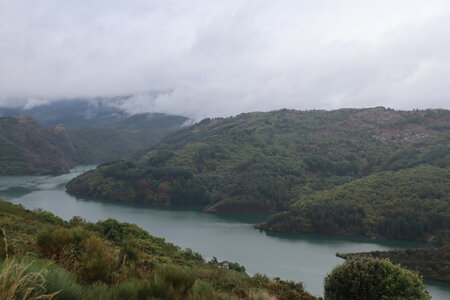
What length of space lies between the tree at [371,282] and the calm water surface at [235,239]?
2935 cm

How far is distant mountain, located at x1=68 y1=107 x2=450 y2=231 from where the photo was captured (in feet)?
380

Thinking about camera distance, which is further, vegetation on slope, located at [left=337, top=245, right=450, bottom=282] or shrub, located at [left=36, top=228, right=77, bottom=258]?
vegetation on slope, located at [left=337, top=245, right=450, bottom=282]

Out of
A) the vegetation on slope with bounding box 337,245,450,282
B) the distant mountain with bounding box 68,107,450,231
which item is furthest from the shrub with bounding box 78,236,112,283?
the distant mountain with bounding box 68,107,450,231

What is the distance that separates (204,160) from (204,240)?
78.4 meters

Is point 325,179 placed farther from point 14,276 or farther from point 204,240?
point 14,276

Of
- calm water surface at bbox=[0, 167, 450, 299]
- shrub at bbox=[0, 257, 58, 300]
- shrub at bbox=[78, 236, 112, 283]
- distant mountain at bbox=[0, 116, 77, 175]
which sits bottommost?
calm water surface at bbox=[0, 167, 450, 299]

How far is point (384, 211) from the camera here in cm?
8400

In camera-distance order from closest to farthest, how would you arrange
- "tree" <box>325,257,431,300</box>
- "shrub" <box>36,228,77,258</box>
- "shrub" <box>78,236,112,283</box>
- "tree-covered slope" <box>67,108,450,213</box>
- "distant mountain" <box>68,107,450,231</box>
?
"shrub" <box>78,236,112,283</box> → "shrub" <box>36,228,77,258</box> → "tree" <box>325,257,431,300</box> → "distant mountain" <box>68,107,450,231</box> → "tree-covered slope" <box>67,108,450,213</box>

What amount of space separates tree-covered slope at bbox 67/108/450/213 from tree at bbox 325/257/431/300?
9035cm

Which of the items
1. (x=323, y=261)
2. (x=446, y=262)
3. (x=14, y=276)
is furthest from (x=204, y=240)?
(x=14, y=276)

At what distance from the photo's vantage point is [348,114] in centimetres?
19812

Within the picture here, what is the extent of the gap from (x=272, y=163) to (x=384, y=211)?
56.6 metres

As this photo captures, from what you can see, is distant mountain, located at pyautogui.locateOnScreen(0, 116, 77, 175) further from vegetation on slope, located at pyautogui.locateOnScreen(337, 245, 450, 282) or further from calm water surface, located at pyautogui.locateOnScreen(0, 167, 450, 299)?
vegetation on slope, located at pyautogui.locateOnScreen(337, 245, 450, 282)

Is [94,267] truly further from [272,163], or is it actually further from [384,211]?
[272,163]
